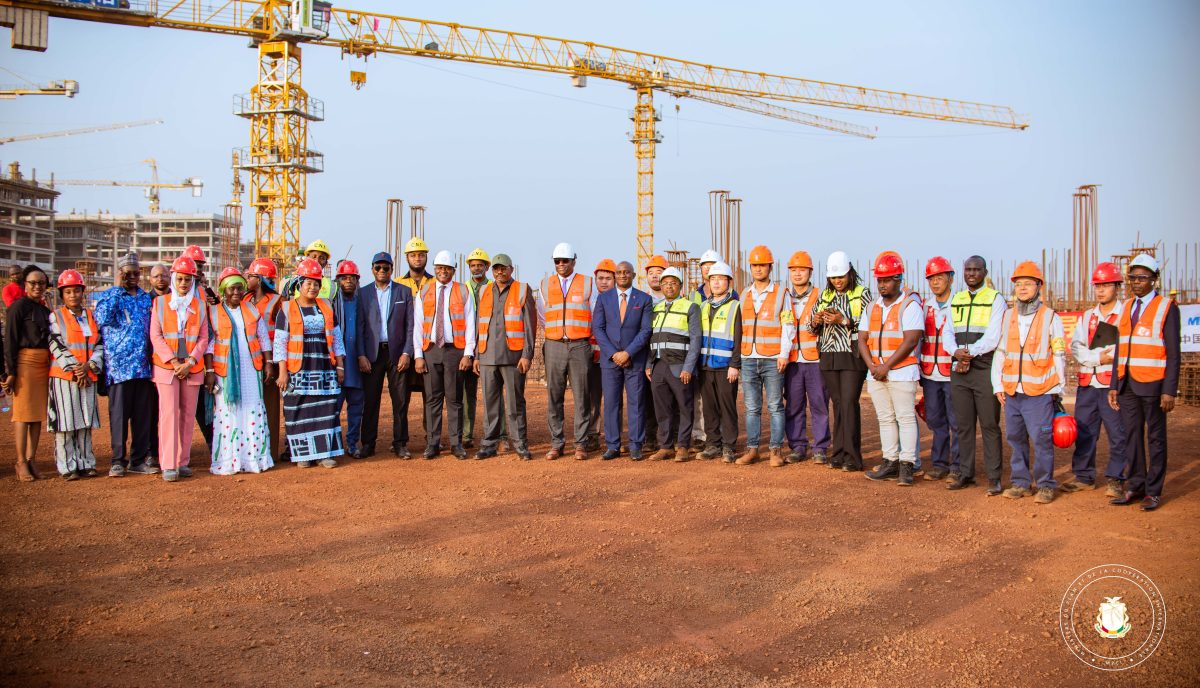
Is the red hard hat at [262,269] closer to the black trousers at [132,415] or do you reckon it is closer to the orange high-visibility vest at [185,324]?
the orange high-visibility vest at [185,324]

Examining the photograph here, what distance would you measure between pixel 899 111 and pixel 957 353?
58.5 m

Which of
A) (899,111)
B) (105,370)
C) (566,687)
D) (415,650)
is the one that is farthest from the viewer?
(899,111)

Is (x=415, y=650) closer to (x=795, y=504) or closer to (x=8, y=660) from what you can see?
(x=8, y=660)

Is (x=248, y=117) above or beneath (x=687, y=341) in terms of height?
above

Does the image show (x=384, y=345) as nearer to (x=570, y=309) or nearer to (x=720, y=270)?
(x=570, y=309)

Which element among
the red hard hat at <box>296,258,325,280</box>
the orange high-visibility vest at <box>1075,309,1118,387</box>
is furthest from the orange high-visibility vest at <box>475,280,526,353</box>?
the orange high-visibility vest at <box>1075,309,1118,387</box>

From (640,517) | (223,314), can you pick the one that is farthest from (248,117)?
(640,517)

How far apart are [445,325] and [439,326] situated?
0.25 feet

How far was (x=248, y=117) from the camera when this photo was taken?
41.7 metres

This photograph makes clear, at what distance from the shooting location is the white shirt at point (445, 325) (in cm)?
910

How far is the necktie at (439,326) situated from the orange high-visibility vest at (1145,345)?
20.4ft

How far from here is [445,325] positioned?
9102mm

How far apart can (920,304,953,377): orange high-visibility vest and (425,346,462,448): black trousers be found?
463cm

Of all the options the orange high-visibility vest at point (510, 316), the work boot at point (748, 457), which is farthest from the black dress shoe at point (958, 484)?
the orange high-visibility vest at point (510, 316)
